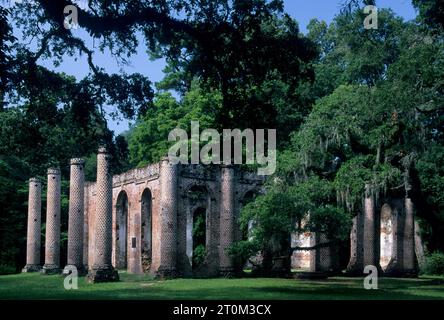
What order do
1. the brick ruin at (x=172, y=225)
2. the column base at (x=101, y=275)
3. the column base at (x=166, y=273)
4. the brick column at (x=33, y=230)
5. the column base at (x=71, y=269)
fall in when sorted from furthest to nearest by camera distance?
the brick column at (x=33, y=230), the column base at (x=71, y=269), the brick ruin at (x=172, y=225), the column base at (x=166, y=273), the column base at (x=101, y=275)

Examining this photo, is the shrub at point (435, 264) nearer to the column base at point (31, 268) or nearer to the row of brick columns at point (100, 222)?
the row of brick columns at point (100, 222)

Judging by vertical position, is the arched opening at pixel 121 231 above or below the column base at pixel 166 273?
above

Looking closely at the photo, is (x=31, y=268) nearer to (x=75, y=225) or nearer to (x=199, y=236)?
(x=75, y=225)

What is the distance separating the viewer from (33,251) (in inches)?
1398

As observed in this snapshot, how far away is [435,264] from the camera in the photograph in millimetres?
34219

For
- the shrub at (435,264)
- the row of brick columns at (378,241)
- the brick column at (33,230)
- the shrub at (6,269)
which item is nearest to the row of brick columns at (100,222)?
the brick column at (33,230)

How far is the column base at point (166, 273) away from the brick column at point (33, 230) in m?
11.2

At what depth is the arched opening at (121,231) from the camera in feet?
119

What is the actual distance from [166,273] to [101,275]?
13.0 feet

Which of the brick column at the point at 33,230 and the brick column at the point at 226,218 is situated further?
the brick column at the point at 33,230

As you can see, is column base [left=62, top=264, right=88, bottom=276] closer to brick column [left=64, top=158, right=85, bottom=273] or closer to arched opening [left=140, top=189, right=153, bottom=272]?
brick column [left=64, top=158, right=85, bottom=273]
